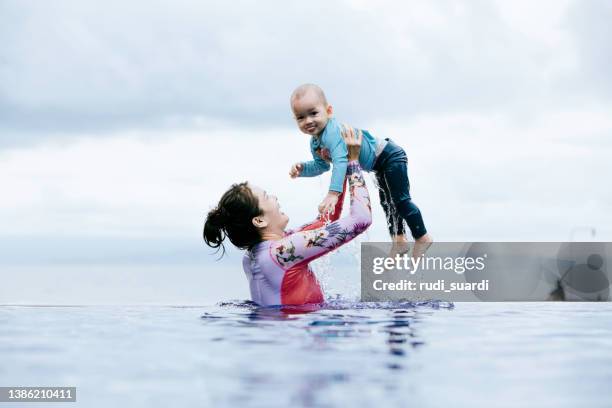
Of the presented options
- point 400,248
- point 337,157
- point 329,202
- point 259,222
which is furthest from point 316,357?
point 400,248

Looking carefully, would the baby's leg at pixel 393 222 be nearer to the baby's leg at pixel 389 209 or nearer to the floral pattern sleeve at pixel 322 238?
the baby's leg at pixel 389 209

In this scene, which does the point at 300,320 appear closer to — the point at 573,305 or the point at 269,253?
the point at 269,253

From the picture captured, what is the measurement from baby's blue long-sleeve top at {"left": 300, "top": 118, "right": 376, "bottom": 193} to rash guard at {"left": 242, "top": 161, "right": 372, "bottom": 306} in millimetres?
191

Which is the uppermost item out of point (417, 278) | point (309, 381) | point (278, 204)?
point (278, 204)

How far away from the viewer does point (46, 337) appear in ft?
23.9

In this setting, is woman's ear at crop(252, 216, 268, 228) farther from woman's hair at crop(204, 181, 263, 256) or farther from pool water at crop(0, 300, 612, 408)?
pool water at crop(0, 300, 612, 408)

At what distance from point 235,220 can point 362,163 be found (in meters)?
1.75

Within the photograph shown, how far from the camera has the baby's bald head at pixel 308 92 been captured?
9.05m

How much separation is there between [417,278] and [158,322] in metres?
3.90

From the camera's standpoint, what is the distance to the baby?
8.97m

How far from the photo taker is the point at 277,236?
29.7ft

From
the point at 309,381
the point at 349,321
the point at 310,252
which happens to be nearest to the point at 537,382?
the point at 309,381

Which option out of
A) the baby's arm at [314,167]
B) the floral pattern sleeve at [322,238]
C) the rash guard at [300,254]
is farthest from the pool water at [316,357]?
the baby's arm at [314,167]

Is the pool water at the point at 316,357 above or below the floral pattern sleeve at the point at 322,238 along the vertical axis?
below
